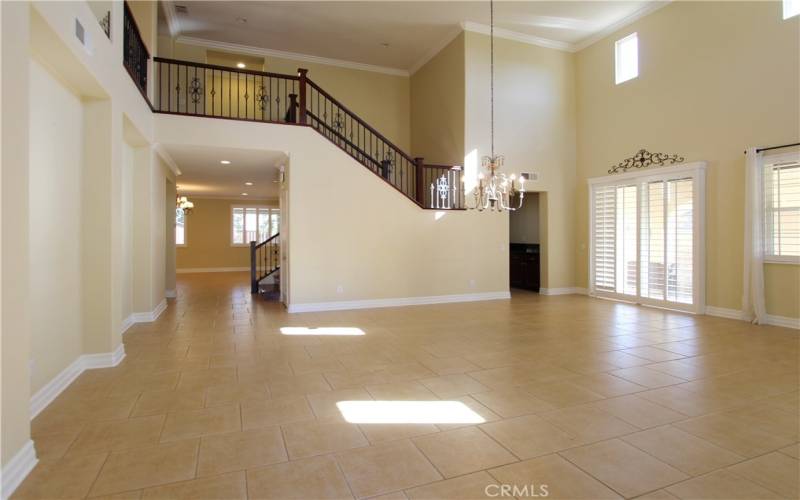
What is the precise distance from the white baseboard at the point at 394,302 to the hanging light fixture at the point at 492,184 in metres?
1.79

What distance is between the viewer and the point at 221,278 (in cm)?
1331

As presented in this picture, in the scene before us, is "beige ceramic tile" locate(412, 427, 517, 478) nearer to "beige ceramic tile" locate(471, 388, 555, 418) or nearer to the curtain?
"beige ceramic tile" locate(471, 388, 555, 418)

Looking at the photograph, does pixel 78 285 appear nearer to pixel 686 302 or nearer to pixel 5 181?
pixel 5 181

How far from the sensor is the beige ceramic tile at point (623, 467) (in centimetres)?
223

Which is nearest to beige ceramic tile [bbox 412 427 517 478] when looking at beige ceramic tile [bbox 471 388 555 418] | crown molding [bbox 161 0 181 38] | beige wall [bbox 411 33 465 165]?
beige ceramic tile [bbox 471 388 555 418]

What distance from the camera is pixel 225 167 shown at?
28.6 ft

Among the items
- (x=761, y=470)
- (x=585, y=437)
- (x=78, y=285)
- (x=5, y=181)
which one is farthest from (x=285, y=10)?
(x=761, y=470)

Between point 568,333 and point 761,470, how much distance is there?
133 inches

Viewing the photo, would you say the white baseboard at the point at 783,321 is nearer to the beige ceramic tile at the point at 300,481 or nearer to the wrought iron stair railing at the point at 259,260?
the beige ceramic tile at the point at 300,481

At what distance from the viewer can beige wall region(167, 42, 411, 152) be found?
33.5 ft

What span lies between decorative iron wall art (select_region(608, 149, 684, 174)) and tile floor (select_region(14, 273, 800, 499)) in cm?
318

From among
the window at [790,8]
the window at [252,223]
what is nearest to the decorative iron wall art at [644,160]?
the window at [790,8]

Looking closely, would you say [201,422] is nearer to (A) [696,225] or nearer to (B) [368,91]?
(A) [696,225]

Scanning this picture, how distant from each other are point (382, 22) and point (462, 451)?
8.25 meters
